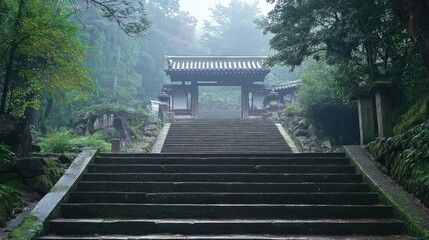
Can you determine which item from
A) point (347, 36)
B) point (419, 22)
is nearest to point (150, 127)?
point (347, 36)

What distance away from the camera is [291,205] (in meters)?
5.46

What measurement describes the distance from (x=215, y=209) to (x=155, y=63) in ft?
101

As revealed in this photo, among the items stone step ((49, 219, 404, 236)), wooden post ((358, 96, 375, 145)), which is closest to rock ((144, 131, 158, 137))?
wooden post ((358, 96, 375, 145))

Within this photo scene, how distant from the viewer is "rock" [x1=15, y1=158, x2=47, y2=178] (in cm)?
607

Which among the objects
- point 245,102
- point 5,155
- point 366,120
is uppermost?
point 245,102

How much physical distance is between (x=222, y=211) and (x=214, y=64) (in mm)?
21059

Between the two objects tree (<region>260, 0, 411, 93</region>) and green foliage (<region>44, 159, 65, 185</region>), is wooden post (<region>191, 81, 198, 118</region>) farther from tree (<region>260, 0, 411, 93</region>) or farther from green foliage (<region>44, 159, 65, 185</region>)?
green foliage (<region>44, 159, 65, 185</region>)

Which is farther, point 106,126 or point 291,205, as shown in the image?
point 106,126

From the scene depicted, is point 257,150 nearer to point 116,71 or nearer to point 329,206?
point 329,206

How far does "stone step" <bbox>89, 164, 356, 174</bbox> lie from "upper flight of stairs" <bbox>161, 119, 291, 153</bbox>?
6.24 metres

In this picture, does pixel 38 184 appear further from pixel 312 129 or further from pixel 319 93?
pixel 312 129

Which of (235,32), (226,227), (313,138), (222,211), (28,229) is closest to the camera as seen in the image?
(28,229)

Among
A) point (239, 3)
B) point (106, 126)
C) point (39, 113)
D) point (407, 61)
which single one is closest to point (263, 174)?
point (407, 61)

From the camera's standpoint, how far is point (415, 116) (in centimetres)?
634
